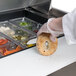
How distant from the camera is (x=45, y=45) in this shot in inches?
45.1

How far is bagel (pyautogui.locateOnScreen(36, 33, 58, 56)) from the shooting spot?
1116 mm

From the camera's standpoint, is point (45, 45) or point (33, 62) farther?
point (45, 45)

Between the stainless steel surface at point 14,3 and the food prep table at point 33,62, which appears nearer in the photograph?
the food prep table at point 33,62

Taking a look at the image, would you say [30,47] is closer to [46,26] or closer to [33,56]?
[33,56]

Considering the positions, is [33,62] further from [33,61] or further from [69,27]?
[69,27]

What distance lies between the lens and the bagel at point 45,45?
3.66 ft

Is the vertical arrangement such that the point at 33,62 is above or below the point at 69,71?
above

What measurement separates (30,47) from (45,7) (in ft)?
2.01

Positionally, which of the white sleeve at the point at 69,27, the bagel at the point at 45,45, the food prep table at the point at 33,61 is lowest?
the food prep table at the point at 33,61

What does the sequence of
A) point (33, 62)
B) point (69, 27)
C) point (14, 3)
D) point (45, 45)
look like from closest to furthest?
point (69, 27) < point (33, 62) < point (45, 45) < point (14, 3)

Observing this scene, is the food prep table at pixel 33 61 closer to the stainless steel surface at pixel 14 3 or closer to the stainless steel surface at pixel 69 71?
the stainless steel surface at pixel 14 3

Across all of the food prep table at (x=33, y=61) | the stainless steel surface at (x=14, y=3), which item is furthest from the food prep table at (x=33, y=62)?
the stainless steel surface at (x=14, y=3)

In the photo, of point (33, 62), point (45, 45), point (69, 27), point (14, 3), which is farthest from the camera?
point (14, 3)

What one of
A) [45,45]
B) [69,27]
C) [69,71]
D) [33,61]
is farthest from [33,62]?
[69,71]
